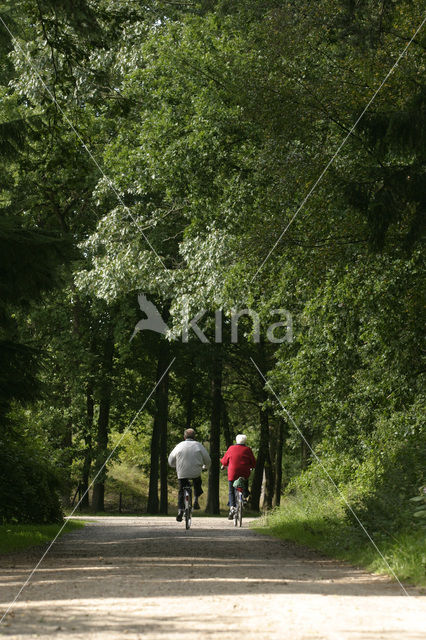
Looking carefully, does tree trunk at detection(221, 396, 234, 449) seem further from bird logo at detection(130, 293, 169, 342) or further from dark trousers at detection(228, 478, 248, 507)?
dark trousers at detection(228, 478, 248, 507)

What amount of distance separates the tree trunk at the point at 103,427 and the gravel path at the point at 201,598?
74.9 feet

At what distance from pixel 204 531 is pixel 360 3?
1046 cm

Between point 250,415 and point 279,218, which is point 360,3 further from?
point 250,415

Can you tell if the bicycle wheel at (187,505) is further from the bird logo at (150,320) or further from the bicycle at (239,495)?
the bird logo at (150,320)

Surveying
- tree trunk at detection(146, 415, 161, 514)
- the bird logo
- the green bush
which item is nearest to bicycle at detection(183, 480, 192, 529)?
the green bush

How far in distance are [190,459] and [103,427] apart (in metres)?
20.0

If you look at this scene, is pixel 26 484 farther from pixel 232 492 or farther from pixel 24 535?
pixel 232 492

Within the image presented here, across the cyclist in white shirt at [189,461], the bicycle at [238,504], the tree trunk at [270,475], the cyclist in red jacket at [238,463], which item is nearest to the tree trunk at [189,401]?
the tree trunk at [270,475]

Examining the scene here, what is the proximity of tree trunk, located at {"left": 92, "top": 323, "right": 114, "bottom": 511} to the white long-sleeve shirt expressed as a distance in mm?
17838

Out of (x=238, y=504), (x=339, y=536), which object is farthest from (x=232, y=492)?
(x=339, y=536)

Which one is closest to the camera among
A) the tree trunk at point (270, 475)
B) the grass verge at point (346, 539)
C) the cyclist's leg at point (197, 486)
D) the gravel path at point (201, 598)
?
the gravel path at point (201, 598)

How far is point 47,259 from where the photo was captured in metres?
11.0

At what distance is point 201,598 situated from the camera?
7340 millimetres

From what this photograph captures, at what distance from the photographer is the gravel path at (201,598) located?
19.3 ft
